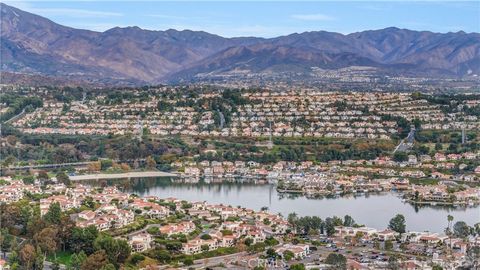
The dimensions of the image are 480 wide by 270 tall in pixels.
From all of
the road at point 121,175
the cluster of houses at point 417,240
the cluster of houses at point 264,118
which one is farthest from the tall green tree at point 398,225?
the cluster of houses at point 264,118

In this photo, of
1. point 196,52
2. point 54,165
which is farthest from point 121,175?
point 196,52

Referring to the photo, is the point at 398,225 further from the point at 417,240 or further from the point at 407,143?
the point at 407,143

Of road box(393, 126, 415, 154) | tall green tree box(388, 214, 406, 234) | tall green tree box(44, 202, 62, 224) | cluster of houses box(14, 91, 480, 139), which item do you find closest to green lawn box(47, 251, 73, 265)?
tall green tree box(44, 202, 62, 224)

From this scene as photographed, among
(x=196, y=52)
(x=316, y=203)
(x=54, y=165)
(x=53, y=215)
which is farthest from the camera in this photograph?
(x=196, y=52)

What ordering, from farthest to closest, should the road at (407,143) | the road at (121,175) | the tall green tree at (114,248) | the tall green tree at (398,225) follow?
the road at (407,143) → the road at (121,175) → the tall green tree at (398,225) → the tall green tree at (114,248)

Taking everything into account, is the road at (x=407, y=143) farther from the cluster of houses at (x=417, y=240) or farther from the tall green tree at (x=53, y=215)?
the tall green tree at (x=53, y=215)

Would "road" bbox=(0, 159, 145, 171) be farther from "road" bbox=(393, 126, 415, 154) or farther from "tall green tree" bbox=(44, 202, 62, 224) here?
"tall green tree" bbox=(44, 202, 62, 224)

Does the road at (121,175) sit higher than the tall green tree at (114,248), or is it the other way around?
the tall green tree at (114,248)
